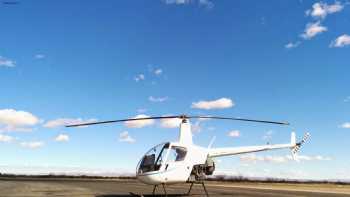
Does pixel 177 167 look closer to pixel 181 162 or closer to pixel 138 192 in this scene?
pixel 181 162

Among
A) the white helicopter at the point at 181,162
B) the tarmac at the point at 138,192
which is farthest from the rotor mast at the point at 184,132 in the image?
the tarmac at the point at 138,192

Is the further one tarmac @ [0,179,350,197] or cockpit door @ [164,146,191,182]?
tarmac @ [0,179,350,197]

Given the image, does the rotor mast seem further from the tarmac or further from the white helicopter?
the tarmac

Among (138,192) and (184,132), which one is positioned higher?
(184,132)

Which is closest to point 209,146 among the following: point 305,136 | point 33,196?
point 33,196

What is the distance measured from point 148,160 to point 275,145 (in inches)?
387

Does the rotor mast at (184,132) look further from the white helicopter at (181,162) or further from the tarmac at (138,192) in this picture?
the tarmac at (138,192)

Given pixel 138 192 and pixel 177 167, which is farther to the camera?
pixel 138 192

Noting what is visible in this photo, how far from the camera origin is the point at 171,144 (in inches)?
795

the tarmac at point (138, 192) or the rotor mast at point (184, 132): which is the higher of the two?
the rotor mast at point (184, 132)

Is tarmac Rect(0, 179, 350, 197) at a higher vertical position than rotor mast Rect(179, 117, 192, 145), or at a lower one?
lower

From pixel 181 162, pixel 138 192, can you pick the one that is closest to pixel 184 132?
pixel 181 162

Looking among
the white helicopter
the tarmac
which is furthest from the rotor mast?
the tarmac

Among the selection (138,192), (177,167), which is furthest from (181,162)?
(138,192)
